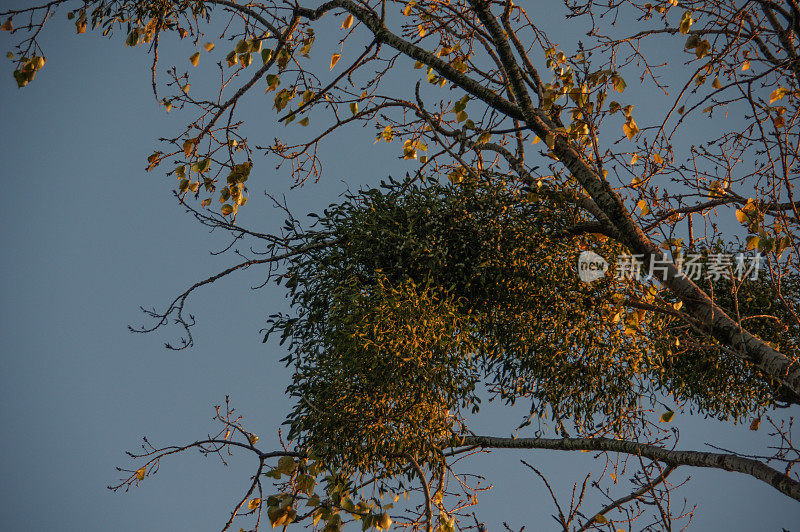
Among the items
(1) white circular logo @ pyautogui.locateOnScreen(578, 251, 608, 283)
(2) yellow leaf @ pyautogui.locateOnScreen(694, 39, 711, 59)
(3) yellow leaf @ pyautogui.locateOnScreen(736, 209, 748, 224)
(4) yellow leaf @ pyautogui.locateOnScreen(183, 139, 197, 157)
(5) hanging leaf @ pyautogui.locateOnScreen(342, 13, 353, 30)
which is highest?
(5) hanging leaf @ pyautogui.locateOnScreen(342, 13, 353, 30)

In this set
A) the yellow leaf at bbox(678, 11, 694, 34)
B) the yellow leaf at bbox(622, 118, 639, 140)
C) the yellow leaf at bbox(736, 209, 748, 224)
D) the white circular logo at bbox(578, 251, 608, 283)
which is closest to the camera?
the yellow leaf at bbox(736, 209, 748, 224)

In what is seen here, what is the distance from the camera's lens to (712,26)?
Result: 321 centimetres

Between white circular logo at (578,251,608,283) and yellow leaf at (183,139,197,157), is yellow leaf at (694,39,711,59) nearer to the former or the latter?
white circular logo at (578,251,608,283)

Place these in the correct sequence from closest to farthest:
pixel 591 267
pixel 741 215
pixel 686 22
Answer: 1. pixel 741 215
2. pixel 686 22
3. pixel 591 267

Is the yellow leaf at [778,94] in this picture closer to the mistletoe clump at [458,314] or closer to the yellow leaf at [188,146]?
the mistletoe clump at [458,314]

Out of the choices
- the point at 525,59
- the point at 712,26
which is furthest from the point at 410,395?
the point at 712,26

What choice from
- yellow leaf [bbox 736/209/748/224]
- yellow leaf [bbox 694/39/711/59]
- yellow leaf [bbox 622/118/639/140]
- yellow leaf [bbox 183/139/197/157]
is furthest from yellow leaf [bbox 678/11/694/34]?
yellow leaf [bbox 183/139/197/157]

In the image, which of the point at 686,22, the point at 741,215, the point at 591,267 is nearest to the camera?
the point at 741,215

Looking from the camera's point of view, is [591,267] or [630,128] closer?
[630,128]

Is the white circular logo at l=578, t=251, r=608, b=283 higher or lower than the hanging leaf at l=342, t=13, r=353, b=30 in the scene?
lower

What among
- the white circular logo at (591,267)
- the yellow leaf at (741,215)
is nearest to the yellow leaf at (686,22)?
the yellow leaf at (741,215)

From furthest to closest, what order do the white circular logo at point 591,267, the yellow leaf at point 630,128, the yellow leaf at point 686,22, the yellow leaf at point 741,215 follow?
the white circular logo at point 591,267 → the yellow leaf at point 630,128 → the yellow leaf at point 686,22 → the yellow leaf at point 741,215

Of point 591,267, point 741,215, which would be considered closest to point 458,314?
point 591,267

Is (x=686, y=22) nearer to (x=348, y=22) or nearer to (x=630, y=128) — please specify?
(x=630, y=128)
